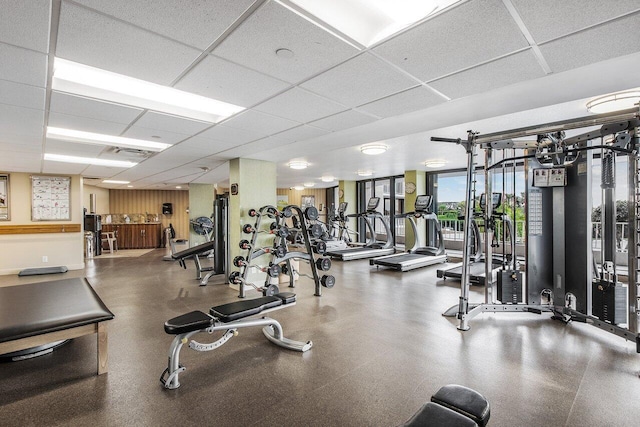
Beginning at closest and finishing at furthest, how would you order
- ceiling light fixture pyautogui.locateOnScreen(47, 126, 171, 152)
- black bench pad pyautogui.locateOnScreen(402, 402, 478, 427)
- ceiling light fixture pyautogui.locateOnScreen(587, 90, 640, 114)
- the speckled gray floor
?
1. black bench pad pyautogui.locateOnScreen(402, 402, 478, 427)
2. the speckled gray floor
3. ceiling light fixture pyautogui.locateOnScreen(587, 90, 640, 114)
4. ceiling light fixture pyautogui.locateOnScreen(47, 126, 171, 152)

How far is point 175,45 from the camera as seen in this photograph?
1.79 metres

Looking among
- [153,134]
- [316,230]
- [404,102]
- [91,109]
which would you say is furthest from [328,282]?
[91,109]

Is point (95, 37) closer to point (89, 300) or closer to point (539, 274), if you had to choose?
point (89, 300)

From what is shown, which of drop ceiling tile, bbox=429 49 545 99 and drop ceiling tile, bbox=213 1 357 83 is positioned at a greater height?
drop ceiling tile, bbox=213 1 357 83

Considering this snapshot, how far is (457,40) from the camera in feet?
5.79

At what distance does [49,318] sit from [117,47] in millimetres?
2019

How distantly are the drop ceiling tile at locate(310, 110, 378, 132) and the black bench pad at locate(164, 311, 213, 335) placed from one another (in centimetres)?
219

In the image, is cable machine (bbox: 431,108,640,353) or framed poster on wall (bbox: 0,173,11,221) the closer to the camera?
cable machine (bbox: 431,108,640,353)

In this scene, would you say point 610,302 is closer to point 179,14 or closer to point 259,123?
point 259,123

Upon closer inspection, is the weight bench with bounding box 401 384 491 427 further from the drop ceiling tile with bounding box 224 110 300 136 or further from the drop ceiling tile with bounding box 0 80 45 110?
the drop ceiling tile with bounding box 0 80 45 110

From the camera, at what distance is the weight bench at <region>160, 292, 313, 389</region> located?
2.31m

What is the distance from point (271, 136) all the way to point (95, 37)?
2.29 meters

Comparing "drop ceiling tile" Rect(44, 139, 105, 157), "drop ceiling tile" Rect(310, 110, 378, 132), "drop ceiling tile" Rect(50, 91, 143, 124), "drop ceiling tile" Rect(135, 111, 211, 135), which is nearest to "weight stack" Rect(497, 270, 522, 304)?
"drop ceiling tile" Rect(310, 110, 378, 132)

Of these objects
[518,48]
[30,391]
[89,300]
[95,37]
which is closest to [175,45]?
[95,37]
